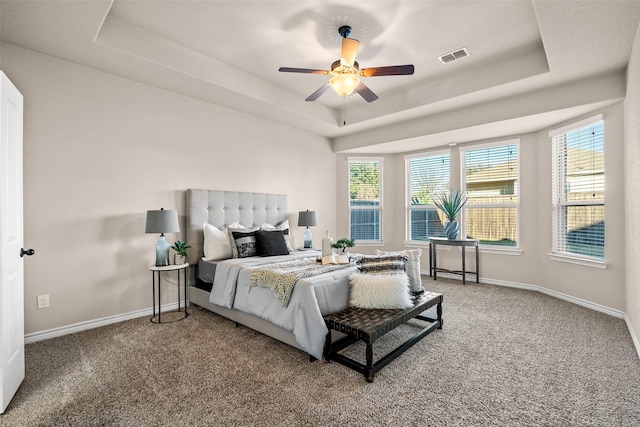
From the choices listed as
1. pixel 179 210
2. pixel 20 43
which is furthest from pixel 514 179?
pixel 20 43

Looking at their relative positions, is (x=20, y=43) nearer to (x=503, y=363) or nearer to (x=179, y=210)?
(x=179, y=210)

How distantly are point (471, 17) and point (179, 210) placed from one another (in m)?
3.78

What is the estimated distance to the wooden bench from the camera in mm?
2174

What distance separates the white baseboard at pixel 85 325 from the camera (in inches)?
111

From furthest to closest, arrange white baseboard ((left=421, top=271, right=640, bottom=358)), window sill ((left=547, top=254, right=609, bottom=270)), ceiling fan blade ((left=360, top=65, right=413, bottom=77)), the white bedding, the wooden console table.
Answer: the wooden console table < window sill ((left=547, top=254, right=609, bottom=270)) < white baseboard ((left=421, top=271, right=640, bottom=358)) < ceiling fan blade ((left=360, top=65, right=413, bottom=77)) < the white bedding

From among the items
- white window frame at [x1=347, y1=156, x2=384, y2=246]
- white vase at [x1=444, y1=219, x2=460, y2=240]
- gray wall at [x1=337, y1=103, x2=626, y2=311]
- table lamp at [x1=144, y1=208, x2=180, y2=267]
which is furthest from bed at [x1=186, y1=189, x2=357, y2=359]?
white vase at [x1=444, y1=219, x2=460, y2=240]

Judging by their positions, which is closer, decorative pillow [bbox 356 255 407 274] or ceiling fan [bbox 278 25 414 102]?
ceiling fan [bbox 278 25 414 102]

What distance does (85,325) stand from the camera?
3113 millimetres

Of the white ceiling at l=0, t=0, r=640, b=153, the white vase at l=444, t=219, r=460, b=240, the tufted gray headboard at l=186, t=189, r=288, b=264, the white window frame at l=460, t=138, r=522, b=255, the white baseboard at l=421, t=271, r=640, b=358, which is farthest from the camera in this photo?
A: the white vase at l=444, t=219, r=460, b=240

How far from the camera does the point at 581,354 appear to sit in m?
2.55

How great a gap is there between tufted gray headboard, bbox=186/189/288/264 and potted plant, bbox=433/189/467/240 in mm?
2763

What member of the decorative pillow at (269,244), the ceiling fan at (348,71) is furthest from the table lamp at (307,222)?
the ceiling fan at (348,71)

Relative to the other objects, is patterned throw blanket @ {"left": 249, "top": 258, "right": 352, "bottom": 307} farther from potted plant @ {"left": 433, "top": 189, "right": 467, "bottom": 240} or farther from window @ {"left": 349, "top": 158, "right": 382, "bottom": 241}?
window @ {"left": 349, "top": 158, "right": 382, "bottom": 241}

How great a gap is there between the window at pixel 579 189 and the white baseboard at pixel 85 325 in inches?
209
